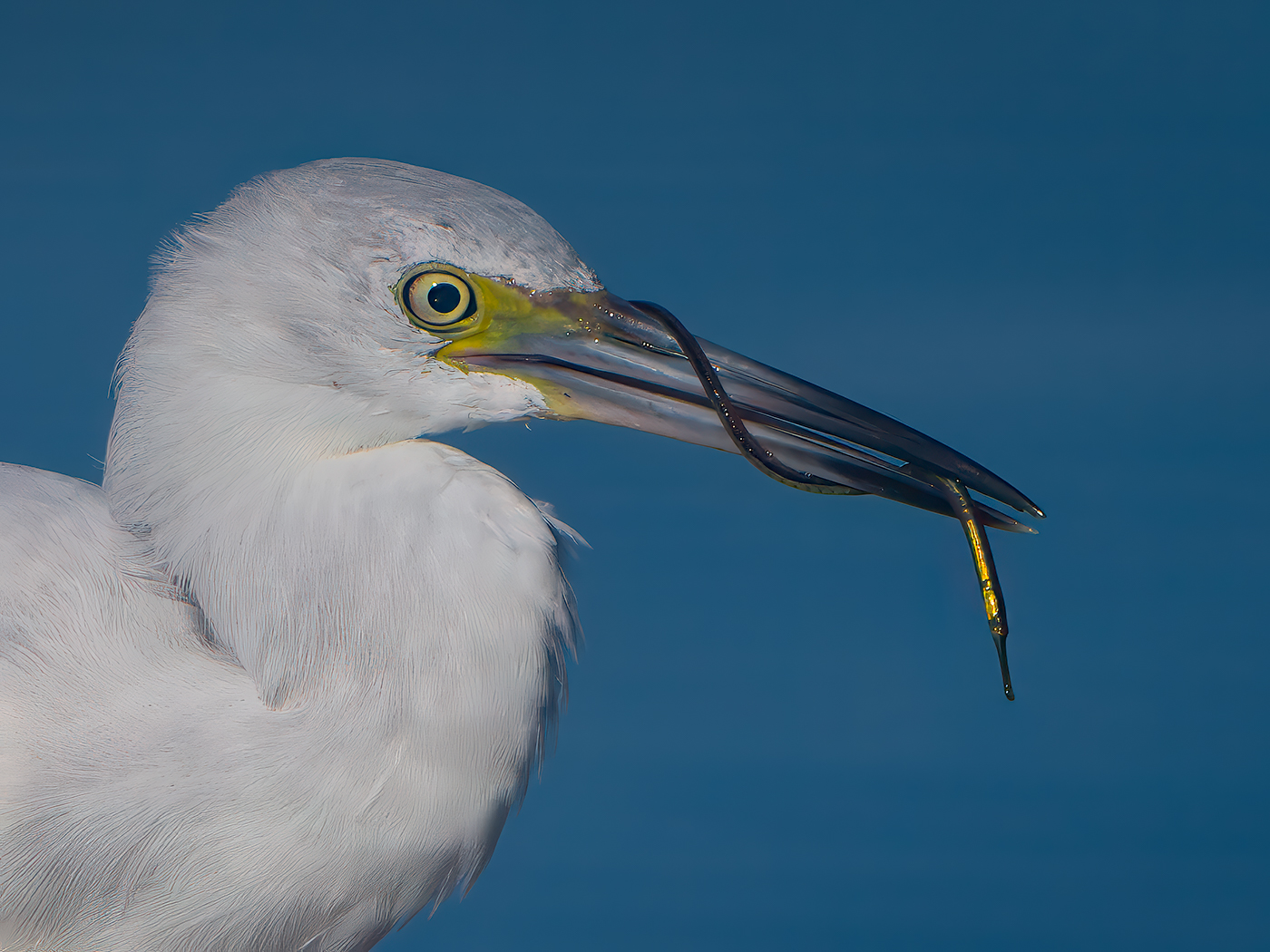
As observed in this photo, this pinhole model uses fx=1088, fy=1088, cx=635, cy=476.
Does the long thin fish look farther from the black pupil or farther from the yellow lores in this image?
the black pupil

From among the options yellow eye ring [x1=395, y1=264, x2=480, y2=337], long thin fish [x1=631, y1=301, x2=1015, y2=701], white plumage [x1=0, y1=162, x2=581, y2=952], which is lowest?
white plumage [x1=0, y1=162, x2=581, y2=952]

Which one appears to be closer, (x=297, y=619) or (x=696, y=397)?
(x=297, y=619)

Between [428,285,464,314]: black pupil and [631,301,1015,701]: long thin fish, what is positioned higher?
[631,301,1015,701]: long thin fish

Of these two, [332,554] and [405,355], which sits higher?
[405,355]

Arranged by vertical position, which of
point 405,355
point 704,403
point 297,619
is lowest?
point 297,619

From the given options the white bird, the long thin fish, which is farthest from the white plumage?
the long thin fish

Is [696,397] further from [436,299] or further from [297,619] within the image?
[297,619]

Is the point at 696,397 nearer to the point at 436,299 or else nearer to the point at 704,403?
the point at 704,403

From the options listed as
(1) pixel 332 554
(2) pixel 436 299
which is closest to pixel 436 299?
(2) pixel 436 299
